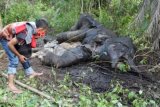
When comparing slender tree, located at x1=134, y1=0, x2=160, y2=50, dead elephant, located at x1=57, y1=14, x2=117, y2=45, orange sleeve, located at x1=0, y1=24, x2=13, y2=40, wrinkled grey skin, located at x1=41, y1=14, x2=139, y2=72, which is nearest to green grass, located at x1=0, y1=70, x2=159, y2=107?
wrinkled grey skin, located at x1=41, y1=14, x2=139, y2=72

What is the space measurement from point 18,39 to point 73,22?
3.95 meters

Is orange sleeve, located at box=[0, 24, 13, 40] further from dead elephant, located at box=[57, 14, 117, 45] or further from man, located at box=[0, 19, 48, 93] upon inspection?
dead elephant, located at box=[57, 14, 117, 45]

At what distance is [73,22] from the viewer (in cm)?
905

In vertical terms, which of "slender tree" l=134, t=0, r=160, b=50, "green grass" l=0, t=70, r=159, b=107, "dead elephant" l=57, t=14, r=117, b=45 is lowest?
"green grass" l=0, t=70, r=159, b=107

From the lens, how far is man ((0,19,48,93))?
205 inches

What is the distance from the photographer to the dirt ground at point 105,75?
5.76 meters

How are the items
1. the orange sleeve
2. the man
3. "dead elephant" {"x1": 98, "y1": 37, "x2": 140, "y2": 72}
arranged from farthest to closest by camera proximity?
"dead elephant" {"x1": 98, "y1": 37, "x2": 140, "y2": 72}
the orange sleeve
the man

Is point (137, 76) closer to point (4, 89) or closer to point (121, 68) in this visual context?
point (121, 68)

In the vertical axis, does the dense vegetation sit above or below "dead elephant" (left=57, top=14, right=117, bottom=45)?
below

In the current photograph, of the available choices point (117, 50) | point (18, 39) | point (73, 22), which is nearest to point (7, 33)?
point (18, 39)

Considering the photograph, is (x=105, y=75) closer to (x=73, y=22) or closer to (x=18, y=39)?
(x=18, y=39)

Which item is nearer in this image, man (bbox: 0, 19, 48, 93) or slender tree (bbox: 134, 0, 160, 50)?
man (bbox: 0, 19, 48, 93)

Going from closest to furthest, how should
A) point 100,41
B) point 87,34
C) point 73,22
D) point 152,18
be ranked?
1. point 152,18
2. point 100,41
3. point 87,34
4. point 73,22

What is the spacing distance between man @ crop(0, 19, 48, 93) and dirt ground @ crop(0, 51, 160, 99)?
22.7 inches
